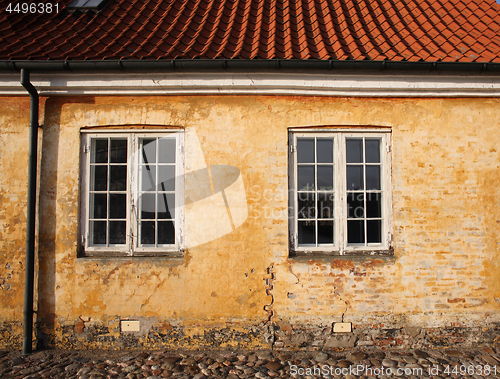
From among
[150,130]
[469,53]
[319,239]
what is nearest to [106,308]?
[150,130]

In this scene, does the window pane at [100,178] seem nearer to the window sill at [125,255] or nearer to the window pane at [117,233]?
the window pane at [117,233]

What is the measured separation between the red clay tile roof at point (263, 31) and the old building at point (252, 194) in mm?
76

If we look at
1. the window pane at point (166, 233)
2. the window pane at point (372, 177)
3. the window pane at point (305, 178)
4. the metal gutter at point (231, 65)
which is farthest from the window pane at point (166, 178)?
the window pane at point (372, 177)

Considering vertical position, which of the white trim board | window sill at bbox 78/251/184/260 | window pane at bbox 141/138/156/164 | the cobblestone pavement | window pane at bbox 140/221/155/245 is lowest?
the cobblestone pavement

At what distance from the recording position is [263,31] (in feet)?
17.1

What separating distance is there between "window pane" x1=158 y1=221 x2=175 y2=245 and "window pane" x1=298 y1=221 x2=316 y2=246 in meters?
1.81

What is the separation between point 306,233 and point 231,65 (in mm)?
2524

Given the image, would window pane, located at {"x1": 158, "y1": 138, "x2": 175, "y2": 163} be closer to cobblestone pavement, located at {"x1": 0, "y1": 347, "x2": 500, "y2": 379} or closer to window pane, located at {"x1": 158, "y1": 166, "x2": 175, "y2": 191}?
window pane, located at {"x1": 158, "y1": 166, "x2": 175, "y2": 191}

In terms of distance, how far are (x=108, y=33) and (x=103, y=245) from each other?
3231 millimetres

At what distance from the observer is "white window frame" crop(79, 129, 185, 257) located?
→ 4551mm

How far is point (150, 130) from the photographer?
460 centimetres

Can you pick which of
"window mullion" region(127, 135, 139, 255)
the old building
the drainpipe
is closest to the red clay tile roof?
the old building

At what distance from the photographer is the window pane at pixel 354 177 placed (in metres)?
4.69

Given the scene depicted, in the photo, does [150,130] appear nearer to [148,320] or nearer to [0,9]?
[148,320]
